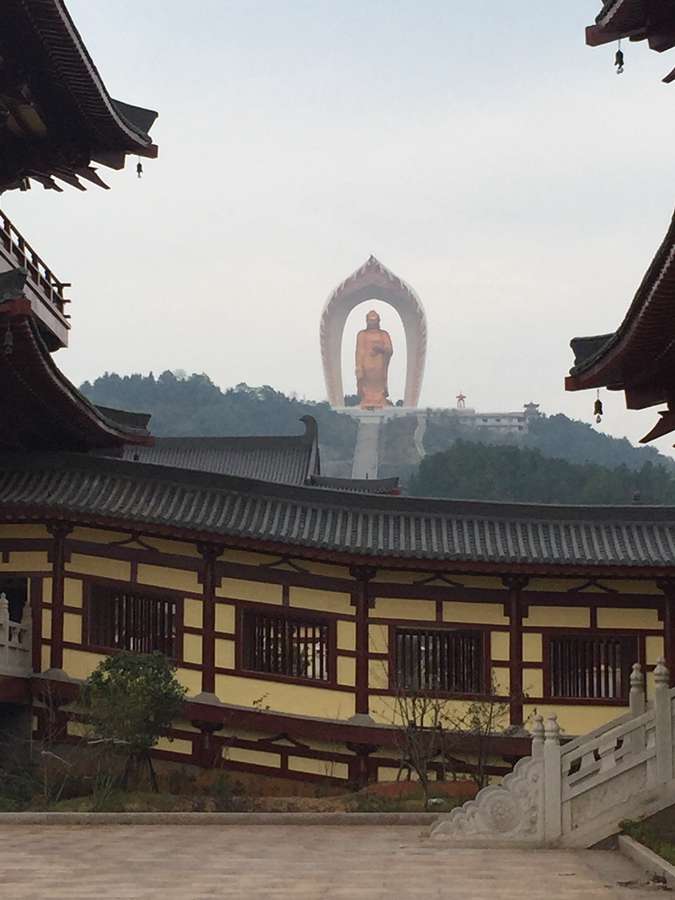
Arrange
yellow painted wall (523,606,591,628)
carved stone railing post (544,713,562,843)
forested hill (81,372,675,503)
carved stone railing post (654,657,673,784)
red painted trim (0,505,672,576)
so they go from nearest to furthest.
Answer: carved stone railing post (654,657,673,784)
carved stone railing post (544,713,562,843)
red painted trim (0,505,672,576)
yellow painted wall (523,606,591,628)
forested hill (81,372,675,503)

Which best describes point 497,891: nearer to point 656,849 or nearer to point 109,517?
point 656,849

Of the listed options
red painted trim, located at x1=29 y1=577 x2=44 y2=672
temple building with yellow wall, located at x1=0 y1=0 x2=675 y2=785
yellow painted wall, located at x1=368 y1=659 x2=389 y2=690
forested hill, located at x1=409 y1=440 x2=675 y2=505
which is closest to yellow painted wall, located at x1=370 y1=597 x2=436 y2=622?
temple building with yellow wall, located at x1=0 y1=0 x2=675 y2=785

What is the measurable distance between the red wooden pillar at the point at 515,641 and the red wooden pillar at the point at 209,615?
4.66 meters

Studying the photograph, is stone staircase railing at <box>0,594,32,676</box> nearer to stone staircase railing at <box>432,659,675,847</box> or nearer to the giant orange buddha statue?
stone staircase railing at <box>432,659,675,847</box>

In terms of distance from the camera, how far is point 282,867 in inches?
526

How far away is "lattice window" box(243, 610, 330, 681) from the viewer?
23.1 m

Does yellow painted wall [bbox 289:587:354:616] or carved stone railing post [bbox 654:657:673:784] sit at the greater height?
yellow painted wall [bbox 289:587:354:616]

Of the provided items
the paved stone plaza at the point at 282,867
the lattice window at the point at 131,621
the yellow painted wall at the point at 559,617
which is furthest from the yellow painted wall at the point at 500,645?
the paved stone plaza at the point at 282,867

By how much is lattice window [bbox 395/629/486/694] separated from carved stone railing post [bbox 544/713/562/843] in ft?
26.0

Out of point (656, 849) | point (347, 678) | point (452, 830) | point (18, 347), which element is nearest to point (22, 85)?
point (18, 347)

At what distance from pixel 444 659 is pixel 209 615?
12.6 ft

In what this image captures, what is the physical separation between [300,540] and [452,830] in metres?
7.73

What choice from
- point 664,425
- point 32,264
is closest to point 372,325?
point 32,264

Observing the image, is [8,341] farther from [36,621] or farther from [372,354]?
[372,354]
